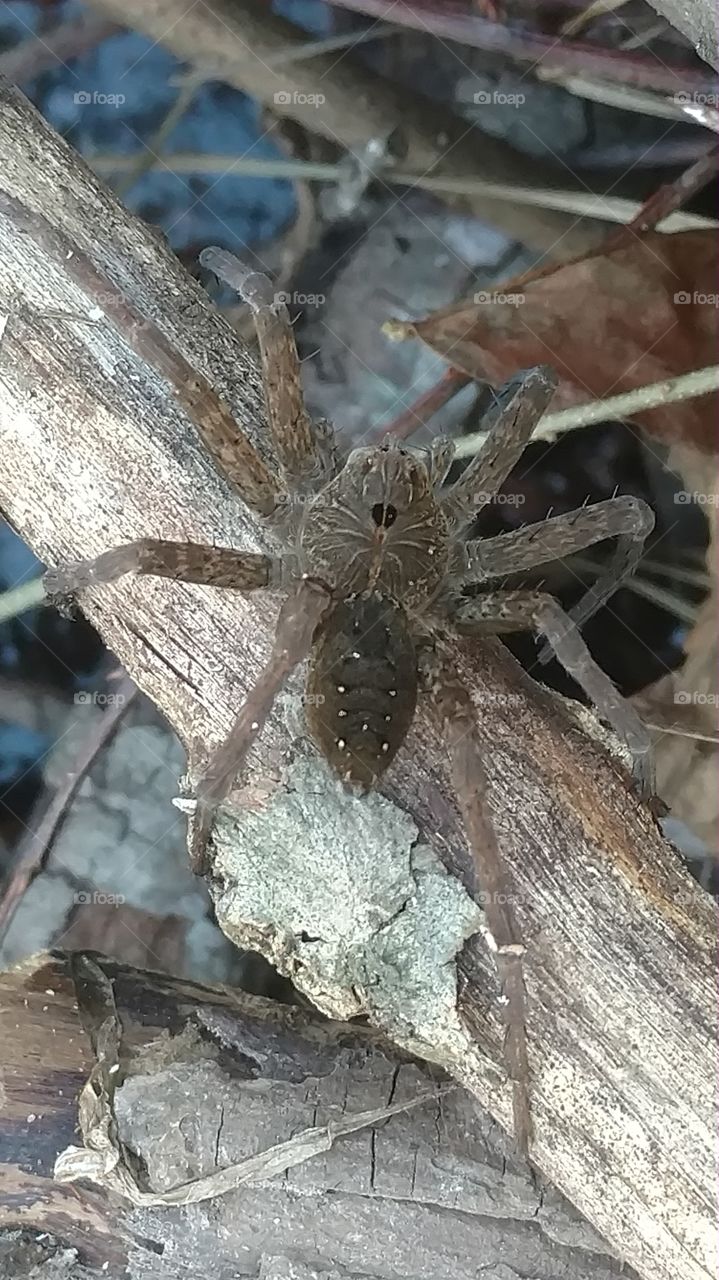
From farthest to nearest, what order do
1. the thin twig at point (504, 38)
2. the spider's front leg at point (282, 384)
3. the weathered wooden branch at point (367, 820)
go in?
the thin twig at point (504, 38), the spider's front leg at point (282, 384), the weathered wooden branch at point (367, 820)

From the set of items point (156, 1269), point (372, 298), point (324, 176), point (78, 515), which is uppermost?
point (324, 176)

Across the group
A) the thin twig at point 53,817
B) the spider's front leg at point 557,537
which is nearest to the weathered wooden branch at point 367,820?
the spider's front leg at point 557,537

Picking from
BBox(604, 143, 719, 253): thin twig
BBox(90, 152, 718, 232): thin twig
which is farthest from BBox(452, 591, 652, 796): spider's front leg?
BBox(90, 152, 718, 232): thin twig

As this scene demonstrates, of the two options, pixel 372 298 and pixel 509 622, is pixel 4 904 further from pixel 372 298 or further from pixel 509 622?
pixel 372 298

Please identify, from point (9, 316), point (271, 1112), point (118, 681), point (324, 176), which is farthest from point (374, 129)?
point (271, 1112)

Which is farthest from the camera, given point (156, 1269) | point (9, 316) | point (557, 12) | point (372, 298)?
point (372, 298)

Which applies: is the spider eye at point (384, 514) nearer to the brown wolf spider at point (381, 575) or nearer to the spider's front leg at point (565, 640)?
the brown wolf spider at point (381, 575)

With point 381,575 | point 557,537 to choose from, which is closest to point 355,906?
point 381,575

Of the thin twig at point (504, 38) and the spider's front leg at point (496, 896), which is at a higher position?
the thin twig at point (504, 38)
